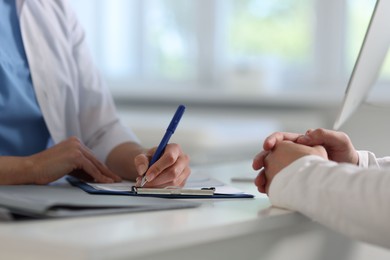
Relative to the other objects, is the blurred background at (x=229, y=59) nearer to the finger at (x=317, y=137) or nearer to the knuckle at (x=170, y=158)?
the knuckle at (x=170, y=158)

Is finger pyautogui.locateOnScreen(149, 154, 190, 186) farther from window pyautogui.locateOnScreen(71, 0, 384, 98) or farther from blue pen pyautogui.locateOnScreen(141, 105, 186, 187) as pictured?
window pyautogui.locateOnScreen(71, 0, 384, 98)

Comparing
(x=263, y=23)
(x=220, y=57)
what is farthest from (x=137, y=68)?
(x=263, y=23)

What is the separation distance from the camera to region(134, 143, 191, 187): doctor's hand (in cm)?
130

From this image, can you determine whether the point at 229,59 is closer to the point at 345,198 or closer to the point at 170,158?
the point at 170,158

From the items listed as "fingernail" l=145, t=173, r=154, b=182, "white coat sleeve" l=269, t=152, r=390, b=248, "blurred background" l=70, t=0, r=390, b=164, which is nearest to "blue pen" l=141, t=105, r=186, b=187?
"fingernail" l=145, t=173, r=154, b=182

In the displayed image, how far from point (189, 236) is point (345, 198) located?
9.6 inches

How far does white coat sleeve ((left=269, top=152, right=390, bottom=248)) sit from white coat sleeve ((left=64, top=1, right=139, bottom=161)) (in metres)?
0.80

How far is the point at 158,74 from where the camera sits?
4559 millimetres

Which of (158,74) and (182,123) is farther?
(158,74)

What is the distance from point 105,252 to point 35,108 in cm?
95

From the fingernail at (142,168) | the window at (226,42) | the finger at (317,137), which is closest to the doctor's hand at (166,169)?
the fingernail at (142,168)

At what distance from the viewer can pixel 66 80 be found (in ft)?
5.87

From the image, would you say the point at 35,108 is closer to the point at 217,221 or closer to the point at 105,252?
the point at 217,221

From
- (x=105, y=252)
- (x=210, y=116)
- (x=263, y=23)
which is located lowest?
(x=210, y=116)
